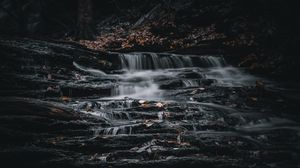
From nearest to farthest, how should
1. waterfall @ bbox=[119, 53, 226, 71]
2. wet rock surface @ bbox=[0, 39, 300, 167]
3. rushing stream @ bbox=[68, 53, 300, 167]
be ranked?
wet rock surface @ bbox=[0, 39, 300, 167], rushing stream @ bbox=[68, 53, 300, 167], waterfall @ bbox=[119, 53, 226, 71]

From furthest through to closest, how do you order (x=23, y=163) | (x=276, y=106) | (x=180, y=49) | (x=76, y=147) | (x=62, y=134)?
(x=180, y=49) → (x=276, y=106) → (x=62, y=134) → (x=76, y=147) → (x=23, y=163)

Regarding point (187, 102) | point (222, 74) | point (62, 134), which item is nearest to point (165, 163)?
point (62, 134)

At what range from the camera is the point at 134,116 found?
6.98 meters

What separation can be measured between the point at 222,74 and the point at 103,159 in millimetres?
7254

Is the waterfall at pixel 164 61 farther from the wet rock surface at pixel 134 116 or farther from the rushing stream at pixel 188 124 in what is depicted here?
the rushing stream at pixel 188 124

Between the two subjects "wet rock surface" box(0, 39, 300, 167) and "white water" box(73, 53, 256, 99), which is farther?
"white water" box(73, 53, 256, 99)

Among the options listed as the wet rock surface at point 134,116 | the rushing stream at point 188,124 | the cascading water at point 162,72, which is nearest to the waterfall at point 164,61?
the cascading water at point 162,72

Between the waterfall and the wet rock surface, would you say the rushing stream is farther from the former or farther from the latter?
the waterfall

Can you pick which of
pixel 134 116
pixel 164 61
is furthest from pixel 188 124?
pixel 164 61

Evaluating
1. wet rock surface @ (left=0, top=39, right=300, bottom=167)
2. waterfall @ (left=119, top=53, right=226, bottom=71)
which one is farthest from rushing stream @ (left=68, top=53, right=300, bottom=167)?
waterfall @ (left=119, top=53, right=226, bottom=71)

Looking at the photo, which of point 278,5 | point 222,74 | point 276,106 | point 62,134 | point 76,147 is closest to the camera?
point 76,147

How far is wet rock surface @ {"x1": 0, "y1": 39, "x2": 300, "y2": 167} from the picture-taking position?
5324mm

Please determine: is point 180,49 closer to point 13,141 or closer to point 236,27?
point 236,27

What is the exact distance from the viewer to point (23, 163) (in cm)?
511
